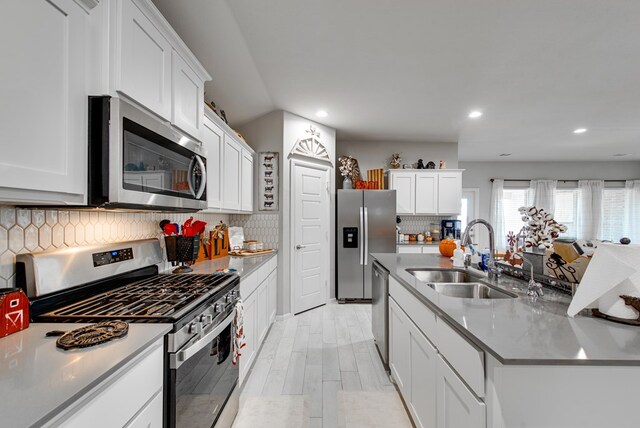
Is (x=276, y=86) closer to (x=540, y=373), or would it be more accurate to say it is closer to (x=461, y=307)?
(x=461, y=307)

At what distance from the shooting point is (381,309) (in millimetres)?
2664

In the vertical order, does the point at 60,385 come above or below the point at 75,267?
below

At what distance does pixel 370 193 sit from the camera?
15.6ft

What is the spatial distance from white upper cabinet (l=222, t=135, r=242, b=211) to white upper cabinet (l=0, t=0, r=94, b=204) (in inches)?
66.6

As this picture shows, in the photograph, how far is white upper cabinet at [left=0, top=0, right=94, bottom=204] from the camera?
0.84m

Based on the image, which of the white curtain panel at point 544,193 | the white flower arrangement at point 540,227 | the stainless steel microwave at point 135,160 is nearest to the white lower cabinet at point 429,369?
the white flower arrangement at point 540,227

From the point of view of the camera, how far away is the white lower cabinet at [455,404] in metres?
1.05

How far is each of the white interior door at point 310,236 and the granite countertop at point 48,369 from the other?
3060 millimetres

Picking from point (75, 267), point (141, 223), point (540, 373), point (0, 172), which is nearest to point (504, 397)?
point (540, 373)

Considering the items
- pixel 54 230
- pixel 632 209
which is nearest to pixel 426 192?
pixel 54 230

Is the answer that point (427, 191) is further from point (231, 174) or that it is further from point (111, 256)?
point (111, 256)

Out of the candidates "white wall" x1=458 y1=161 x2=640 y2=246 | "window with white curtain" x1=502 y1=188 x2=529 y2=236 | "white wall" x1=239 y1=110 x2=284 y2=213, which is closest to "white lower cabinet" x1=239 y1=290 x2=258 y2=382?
"white wall" x1=239 y1=110 x2=284 y2=213

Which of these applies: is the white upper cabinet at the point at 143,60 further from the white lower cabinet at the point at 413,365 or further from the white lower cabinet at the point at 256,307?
the white lower cabinet at the point at 413,365

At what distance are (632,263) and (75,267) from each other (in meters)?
2.22
